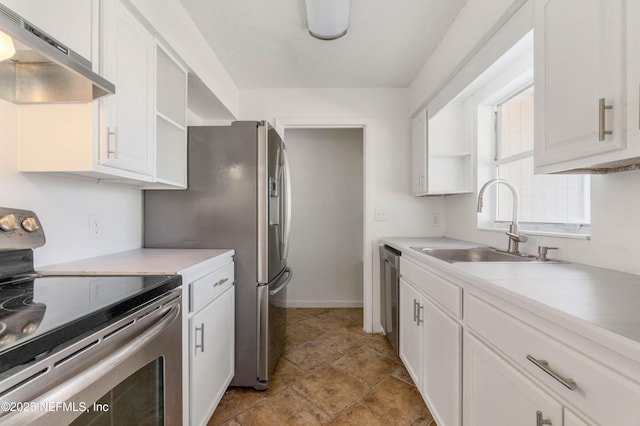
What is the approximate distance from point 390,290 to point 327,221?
1463 mm

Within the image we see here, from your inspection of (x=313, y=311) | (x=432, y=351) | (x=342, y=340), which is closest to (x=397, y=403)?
(x=432, y=351)

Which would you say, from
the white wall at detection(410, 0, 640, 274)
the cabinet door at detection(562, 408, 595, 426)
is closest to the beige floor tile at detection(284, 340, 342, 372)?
the white wall at detection(410, 0, 640, 274)

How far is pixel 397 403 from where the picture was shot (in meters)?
1.75

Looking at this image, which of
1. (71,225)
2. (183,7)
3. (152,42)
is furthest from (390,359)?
(183,7)

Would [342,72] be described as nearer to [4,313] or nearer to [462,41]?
[462,41]

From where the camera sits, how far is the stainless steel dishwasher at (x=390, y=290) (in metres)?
2.16

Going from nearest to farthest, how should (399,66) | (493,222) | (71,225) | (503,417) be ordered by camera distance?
(503,417) < (71,225) < (493,222) < (399,66)

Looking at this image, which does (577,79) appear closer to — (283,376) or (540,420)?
(540,420)

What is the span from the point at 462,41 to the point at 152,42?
1.77 metres

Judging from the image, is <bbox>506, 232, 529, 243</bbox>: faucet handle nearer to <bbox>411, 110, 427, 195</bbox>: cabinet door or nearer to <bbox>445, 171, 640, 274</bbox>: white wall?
<bbox>445, 171, 640, 274</bbox>: white wall

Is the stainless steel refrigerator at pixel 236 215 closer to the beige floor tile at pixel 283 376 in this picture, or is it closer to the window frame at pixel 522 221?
the beige floor tile at pixel 283 376

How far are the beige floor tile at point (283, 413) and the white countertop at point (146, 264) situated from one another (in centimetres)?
89

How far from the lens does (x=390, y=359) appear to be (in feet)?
7.44

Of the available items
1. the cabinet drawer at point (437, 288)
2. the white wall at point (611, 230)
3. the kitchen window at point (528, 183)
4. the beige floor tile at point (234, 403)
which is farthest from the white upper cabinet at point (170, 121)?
the kitchen window at point (528, 183)
